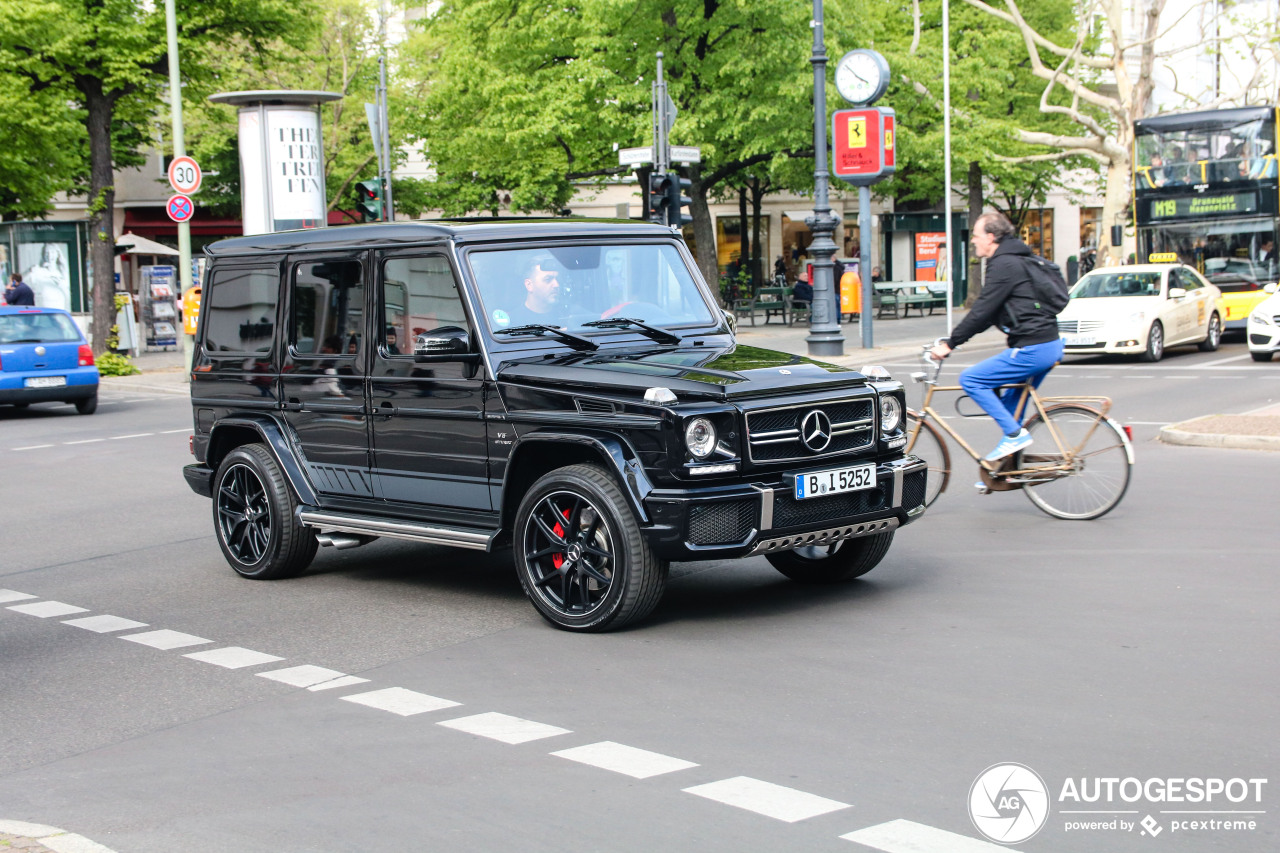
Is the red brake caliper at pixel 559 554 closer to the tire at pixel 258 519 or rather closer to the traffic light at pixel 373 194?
the tire at pixel 258 519

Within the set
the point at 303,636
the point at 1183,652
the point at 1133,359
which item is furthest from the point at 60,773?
the point at 1133,359

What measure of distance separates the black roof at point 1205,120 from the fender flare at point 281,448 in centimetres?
2362

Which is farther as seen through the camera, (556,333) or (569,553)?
(556,333)

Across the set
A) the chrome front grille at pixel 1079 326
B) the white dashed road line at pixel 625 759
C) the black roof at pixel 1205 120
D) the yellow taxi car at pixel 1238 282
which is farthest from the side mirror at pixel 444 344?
the black roof at pixel 1205 120

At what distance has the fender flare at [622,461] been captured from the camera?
6625 millimetres

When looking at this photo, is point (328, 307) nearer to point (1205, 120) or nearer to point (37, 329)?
point (37, 329)

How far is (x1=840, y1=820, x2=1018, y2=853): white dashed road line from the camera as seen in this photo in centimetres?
407

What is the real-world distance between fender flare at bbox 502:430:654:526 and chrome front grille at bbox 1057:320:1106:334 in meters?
17.9

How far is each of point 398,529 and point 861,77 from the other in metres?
20.0

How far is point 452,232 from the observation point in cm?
769

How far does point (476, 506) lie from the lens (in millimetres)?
7504

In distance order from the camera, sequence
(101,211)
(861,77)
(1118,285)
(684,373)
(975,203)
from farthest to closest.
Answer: (975,203) < (101,211) < (861,77) < (1118,285) < (684,373)

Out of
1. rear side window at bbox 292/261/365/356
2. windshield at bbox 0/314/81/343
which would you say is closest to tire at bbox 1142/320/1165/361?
windshield at bbox 0/314/81/343

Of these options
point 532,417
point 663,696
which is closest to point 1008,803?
point 663,696
